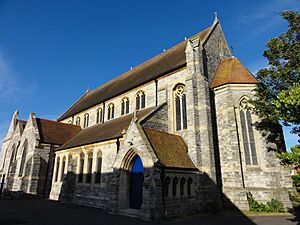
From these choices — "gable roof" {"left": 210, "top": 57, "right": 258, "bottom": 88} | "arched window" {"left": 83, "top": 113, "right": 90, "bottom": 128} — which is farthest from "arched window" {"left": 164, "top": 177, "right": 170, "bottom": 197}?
"arched window" {"left": 83, "top": 113, "right": 90, "bottom": 128}

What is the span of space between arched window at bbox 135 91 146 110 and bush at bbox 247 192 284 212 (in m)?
12.0

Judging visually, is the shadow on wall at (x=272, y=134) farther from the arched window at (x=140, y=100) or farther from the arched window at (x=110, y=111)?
the arched window at (x=110, y=111)

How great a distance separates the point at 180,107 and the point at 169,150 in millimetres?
5247

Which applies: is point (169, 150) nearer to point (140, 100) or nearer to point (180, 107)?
point (180, 107)

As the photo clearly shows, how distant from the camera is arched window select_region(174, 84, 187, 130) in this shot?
1772 centimetres

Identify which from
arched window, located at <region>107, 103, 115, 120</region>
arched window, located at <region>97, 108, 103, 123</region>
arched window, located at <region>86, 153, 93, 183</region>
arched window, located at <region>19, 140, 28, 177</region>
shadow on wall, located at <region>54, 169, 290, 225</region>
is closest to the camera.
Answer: shadow on wall, located at <region>54, 169, 290, 225</region>

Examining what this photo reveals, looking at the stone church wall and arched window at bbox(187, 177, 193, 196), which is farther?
the stone church wall

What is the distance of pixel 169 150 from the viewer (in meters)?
14.2

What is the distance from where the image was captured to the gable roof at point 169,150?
1305 centimetres

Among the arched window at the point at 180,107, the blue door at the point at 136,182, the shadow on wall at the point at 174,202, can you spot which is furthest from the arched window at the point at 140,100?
the blue door at the point at 136,182

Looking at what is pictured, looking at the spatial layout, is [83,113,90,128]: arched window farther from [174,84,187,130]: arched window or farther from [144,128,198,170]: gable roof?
[144,128,198,170]: gable roof

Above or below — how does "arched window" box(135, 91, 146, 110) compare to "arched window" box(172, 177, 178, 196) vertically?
above

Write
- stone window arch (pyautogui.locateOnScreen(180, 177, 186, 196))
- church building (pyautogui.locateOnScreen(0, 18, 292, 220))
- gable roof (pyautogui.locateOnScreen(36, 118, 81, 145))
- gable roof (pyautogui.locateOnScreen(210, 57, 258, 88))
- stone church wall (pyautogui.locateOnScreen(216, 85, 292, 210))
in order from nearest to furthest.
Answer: church building (pyautogui.locateOnScreen(0, 18, 292, 220)) → stone window arch (pyautogui.locateOnScreen(180, 177, 186, 196)) → stone church wall (pyautogui.locateOnScreen(216, 85, 292, 210)) → gable roof (pyautogui.locateOnScreen(210, 57, 258, 88)) → gable roof (pyautogui.locateOnScreen(36, 118, 81, 145))

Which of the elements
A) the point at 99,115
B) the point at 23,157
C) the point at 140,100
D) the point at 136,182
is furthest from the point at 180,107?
the point at 23,157
